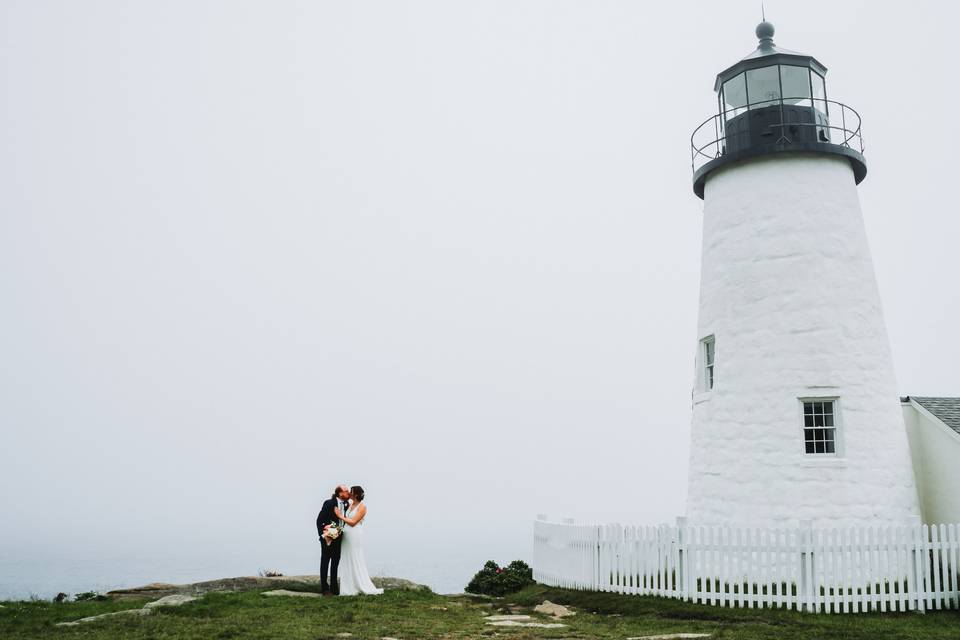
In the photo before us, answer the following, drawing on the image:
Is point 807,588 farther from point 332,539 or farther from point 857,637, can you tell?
point 332,539

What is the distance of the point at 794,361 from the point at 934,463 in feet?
11.2

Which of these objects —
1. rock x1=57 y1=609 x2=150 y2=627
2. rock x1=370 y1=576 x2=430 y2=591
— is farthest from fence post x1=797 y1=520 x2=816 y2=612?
rock x1=57 y1=609 x2=150 y2=627

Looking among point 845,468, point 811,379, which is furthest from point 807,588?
point 811,379

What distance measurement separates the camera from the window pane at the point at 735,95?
1670cm

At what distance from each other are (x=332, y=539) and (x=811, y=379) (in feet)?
30.1

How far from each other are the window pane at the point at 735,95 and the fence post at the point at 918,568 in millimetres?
8910

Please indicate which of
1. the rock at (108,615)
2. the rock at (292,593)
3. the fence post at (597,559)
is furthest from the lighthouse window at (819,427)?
the rock at (108,615)

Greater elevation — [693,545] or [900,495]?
[900,495]

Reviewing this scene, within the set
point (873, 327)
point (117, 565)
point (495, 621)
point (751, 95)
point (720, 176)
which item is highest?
point (751, 95)

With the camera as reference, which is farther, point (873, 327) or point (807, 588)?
point (873, 327)

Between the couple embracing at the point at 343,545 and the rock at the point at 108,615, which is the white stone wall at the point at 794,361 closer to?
the couple embracing at the point at 343,545

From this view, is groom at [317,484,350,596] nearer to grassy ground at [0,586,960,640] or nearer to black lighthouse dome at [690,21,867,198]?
grassy ground at [0,586,960,640]

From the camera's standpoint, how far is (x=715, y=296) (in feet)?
52.5

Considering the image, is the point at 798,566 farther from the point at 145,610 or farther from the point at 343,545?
the point at 145,610
